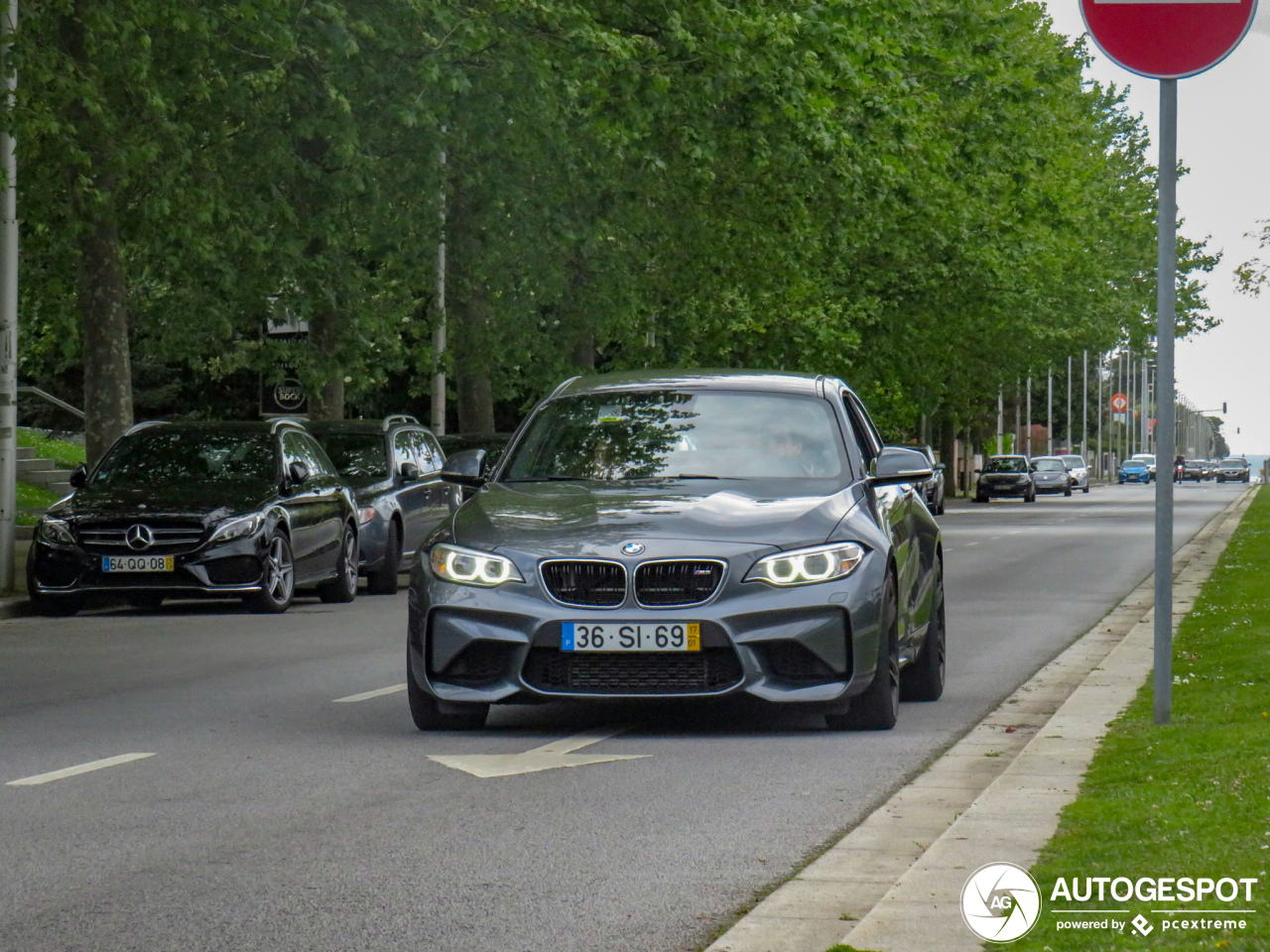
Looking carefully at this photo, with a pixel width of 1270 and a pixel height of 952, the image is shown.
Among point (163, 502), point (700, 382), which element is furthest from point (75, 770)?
point (163, 502)

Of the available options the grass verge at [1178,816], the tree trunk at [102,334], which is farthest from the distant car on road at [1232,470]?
the grass verge at [1178,816]

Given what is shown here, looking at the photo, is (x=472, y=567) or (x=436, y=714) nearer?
(x=472, y=567)

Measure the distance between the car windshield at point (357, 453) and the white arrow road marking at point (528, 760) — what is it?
13823mm

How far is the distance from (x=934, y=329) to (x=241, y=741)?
139ft

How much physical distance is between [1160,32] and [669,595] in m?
2.99

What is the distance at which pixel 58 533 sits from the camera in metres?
18.1

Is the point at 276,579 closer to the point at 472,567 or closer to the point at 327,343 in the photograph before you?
the point at 472,567

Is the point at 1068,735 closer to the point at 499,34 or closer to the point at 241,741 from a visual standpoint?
the point at 241,741

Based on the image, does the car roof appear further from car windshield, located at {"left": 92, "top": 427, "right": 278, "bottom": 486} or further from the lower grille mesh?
car windshield, located at {"left": 92, "top": 427, "right": 278, "bottom": 486}

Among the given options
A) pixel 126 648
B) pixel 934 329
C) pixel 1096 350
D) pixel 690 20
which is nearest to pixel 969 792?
pixel 126 648

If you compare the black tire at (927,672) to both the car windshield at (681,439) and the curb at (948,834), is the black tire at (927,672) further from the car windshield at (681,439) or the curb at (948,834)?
the car windshield at (681,439)

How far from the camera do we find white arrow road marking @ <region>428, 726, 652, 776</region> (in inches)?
340

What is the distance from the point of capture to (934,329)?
2002 inches

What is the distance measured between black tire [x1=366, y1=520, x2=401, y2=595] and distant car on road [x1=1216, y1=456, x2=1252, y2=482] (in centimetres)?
10872
